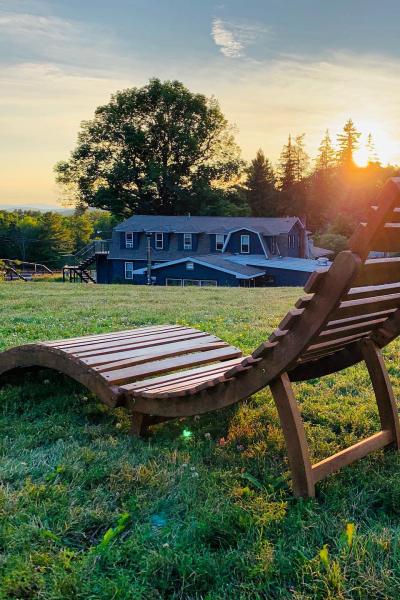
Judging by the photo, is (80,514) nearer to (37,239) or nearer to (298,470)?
(298,470)

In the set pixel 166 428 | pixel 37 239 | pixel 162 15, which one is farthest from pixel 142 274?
pixel 166 428

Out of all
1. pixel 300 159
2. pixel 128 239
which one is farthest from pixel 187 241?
pixel 300 159

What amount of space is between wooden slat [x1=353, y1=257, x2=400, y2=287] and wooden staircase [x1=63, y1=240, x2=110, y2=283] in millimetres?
41623

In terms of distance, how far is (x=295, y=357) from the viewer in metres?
2.51

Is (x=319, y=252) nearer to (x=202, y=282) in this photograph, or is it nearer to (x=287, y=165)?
(x=202, y=282)

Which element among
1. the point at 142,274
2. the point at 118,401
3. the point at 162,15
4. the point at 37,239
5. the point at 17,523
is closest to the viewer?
the point at 17,523

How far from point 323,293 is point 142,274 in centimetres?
3838

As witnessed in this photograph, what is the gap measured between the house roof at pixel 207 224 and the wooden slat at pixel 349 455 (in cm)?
3593

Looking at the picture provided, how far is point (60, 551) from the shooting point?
221 cm

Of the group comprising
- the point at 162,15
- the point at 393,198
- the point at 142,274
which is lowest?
the point at 142,274

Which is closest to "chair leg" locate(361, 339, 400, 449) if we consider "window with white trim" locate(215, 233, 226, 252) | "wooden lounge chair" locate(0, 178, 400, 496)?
"wooden lounge chair" locate(0, 178, 400, 496)

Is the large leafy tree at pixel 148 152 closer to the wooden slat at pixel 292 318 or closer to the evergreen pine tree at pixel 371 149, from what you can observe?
the evergreen pine tree at pixel 371 149

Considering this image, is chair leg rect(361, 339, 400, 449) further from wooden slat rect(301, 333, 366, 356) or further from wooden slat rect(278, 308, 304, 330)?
wooden slat rect(278, 308, 304, 330)

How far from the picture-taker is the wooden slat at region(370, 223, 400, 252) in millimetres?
2160
